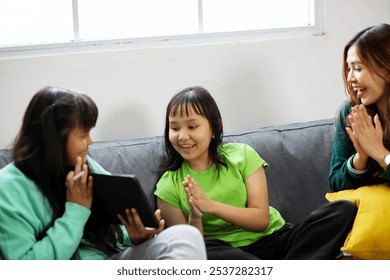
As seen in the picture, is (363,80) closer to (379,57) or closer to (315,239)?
(379,57)

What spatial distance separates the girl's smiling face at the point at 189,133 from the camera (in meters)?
1.22

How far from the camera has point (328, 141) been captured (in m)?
1.53

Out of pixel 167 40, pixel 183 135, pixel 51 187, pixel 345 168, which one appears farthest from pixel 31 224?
pixel 345 168

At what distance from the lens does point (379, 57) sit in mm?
1270

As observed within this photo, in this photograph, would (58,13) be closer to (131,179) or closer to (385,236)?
(131,179)

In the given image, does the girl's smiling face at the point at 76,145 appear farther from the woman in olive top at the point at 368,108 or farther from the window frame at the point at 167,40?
the woman in olive top at the point at 368,108

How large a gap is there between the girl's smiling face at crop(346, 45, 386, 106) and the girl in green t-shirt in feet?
0.70

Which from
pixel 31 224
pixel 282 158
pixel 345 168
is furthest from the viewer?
pixel 282 158

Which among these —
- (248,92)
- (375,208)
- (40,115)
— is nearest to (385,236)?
(375,208)

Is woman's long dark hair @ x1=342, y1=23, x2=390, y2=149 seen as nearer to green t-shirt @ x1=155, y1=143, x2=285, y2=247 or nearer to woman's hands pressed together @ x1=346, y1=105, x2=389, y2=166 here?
woman's hands pressed together @ x1=346, y1=105, x2=389, y2=166

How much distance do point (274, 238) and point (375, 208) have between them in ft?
0.67

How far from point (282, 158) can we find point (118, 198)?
19.5 inches

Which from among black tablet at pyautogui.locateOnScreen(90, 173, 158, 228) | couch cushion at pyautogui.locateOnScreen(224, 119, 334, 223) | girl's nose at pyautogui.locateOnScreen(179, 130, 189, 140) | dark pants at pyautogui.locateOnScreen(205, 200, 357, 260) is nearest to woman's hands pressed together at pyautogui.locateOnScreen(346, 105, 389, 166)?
dark pants at pyautogui.locateOnScreen(205, 200, 357, 260)

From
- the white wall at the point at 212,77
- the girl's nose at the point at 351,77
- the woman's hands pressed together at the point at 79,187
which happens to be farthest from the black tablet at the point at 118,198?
the girl's nose at the point at 351,77
